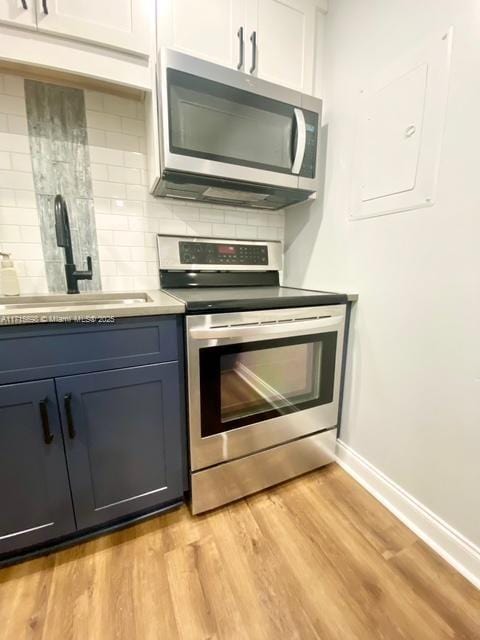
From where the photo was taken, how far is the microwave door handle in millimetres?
1293

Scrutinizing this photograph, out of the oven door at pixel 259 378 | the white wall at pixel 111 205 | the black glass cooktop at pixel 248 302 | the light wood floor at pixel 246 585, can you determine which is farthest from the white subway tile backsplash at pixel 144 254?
the light wood floor at pixel 246 585

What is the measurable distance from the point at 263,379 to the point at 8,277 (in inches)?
48.1

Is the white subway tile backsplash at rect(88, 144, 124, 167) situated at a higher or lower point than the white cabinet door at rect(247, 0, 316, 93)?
lower

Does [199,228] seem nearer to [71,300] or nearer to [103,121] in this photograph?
[103,121]

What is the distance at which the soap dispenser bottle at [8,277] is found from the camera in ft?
4.07

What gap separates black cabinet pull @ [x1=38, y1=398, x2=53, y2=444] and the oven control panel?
0.93m

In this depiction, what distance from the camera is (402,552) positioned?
1100 millimetres

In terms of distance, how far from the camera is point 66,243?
48.1 inches

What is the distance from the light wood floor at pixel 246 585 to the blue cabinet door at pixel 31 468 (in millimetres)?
165

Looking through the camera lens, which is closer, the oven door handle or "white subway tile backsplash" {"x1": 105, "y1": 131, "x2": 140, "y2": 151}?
the oven door handle

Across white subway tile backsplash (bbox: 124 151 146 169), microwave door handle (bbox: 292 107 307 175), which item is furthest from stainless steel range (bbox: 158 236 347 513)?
microwave door handle (bbox: 292 107 307 175)

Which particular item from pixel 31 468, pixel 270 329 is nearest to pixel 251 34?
pixel 270 329

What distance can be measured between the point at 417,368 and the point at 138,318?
1.11 meters

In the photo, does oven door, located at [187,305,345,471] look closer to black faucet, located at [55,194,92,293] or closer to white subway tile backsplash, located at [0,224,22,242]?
black faucet, located at [55,194,92,293]
